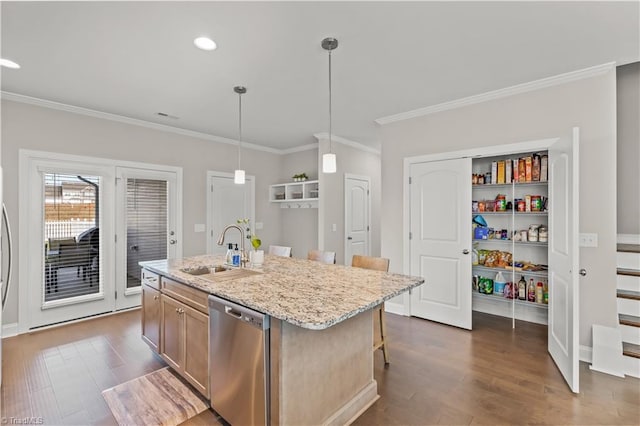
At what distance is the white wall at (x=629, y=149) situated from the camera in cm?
286

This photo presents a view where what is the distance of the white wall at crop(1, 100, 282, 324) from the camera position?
333 cm

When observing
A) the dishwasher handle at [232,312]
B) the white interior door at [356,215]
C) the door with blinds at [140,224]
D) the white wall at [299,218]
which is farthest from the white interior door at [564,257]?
the door with blinds at [140,224]

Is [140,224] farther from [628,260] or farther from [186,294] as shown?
[628,260]

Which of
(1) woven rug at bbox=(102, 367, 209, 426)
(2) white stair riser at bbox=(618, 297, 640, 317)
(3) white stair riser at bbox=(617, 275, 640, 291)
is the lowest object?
(1) woven rug at bbox=(102, 367, 209, 426)

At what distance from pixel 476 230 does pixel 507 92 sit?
1.66 metres

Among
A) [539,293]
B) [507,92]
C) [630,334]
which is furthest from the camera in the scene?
[539,293]

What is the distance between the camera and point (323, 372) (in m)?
1.78

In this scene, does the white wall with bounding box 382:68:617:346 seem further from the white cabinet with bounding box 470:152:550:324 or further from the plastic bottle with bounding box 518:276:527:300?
the plastic bottle with bounding box 518:276:527:300

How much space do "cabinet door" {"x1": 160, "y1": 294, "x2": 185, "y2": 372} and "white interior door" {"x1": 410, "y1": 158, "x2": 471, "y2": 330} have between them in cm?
280

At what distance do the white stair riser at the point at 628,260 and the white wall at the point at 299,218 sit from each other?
13.0 feet

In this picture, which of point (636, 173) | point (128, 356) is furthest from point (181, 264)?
point (636, 173)

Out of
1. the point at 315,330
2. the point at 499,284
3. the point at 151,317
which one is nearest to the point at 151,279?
the point at 151,317

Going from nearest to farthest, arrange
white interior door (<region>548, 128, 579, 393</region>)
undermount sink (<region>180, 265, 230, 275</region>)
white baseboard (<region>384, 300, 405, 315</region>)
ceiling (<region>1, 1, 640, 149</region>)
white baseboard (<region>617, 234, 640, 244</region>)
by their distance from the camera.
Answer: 1. ceiling (<region>1, 1, 640, 149</region>)
2. white interior door (<region>548, 128, 579, 393</region>)
3. undermount sink (<region>180, 265, 230, 275</region>)
4. white baseboard (<region>617, 234, 640, 244</region>)
5. white baseboard (<region>384, 300, 405, 315</region>)

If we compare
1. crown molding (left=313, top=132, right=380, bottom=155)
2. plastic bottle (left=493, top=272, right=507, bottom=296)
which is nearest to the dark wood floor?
plastic bottle (left=493, top=272, right=507, bottom=296)
